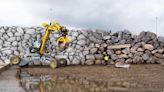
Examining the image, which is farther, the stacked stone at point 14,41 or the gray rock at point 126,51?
the stacked stone at point 14,41

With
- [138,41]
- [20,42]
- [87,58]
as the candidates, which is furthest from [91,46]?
[20,42]

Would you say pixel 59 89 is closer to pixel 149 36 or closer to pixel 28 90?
pixel 28 90

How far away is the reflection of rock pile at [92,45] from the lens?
25406 mm

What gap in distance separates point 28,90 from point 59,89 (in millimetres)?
877

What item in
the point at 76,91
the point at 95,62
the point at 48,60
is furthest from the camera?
the point at 95,62

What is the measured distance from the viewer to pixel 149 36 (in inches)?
1030

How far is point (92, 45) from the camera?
86.2 ft

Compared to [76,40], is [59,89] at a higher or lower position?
lower

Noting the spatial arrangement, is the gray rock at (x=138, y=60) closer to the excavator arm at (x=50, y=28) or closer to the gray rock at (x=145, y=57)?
the gray rock at (x=145, y=57)

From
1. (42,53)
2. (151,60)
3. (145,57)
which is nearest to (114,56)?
(145,57)

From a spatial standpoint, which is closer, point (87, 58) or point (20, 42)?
point (87, 58)

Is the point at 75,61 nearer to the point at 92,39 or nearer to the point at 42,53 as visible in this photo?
the point at 92,39

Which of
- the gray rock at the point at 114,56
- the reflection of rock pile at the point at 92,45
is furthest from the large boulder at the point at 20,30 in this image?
the gray rock at the point at 114,56

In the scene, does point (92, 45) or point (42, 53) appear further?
point (92, 45)
